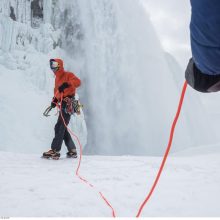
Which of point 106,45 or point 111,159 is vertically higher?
point 111,159

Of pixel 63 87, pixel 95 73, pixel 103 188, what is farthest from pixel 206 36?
pixel 95 73

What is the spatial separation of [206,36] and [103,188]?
2965 mm

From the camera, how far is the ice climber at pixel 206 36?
42.0 inches

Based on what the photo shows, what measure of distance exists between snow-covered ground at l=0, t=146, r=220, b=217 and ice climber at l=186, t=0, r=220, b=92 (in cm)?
204

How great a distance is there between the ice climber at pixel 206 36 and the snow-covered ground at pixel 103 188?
2.04 meters

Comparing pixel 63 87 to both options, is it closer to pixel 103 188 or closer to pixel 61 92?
pixel 61 92

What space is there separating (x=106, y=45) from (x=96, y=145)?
545cm

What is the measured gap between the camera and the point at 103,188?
3842 millimetres

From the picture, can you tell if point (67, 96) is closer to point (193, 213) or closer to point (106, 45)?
point (193, 213)

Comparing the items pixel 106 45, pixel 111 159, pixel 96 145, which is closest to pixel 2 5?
pixel 106 45

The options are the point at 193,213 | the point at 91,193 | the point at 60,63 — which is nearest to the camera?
the point at 193,213

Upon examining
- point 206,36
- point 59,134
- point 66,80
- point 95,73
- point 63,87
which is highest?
point 206,36

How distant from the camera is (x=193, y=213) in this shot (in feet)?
10.3

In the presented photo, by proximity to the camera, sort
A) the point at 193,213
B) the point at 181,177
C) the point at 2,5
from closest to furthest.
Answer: the point at 193,213
the point at 181,177
the point at 2,5
